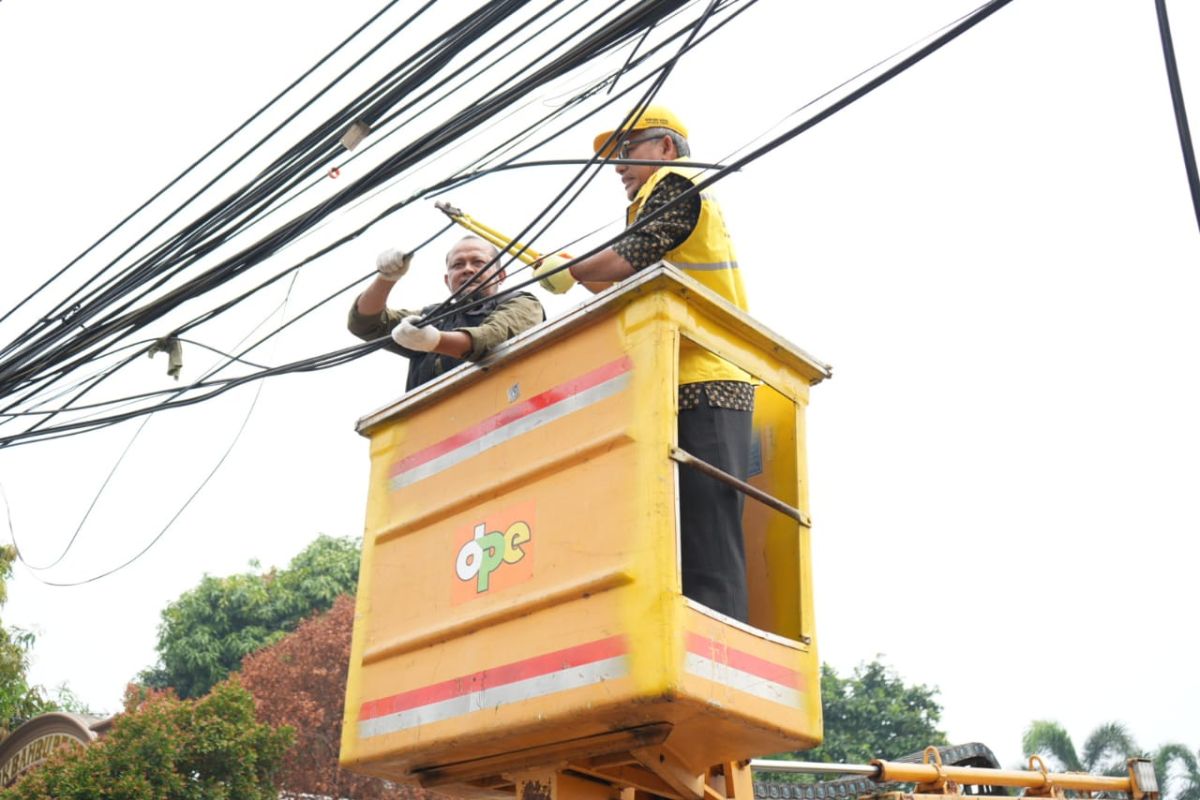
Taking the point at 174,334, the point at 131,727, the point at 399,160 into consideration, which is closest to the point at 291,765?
the point at 131,727

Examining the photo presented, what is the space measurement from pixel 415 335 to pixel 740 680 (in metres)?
1.44

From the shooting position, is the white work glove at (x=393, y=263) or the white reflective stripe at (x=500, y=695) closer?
the white reflective stripe at (x=500, y=695)

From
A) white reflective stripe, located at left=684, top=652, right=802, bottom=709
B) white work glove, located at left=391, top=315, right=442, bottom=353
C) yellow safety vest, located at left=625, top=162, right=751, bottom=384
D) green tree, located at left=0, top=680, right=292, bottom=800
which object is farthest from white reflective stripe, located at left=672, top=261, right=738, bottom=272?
green tree, located at left=0, top=680, right=292, bottom=800

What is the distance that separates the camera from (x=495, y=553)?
3830 millimetres

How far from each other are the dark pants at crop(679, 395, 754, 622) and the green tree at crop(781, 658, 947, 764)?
2417 cm

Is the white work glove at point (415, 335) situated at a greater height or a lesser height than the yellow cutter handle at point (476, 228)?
lesser

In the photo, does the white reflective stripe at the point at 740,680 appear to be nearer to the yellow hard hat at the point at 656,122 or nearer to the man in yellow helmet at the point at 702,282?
the man in yellow helmet at the point at 702,282

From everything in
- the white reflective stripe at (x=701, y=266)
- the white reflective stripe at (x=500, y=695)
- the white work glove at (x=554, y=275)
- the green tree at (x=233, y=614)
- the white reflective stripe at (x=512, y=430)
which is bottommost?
the white reflective stripe at (x=500, y=695)

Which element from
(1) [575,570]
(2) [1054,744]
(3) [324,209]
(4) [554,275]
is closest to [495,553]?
(1) [575,570]

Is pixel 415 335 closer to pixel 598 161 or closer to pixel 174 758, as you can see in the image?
pixel 598 161

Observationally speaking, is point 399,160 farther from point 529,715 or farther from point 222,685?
point 222,685

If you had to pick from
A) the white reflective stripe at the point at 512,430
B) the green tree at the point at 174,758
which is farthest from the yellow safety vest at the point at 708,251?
the green tree at the point at 174,758

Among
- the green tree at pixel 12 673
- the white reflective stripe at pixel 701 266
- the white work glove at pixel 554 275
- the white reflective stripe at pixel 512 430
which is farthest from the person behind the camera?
the green tree at pixel 12 673

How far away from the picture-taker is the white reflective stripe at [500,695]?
3357 mm
